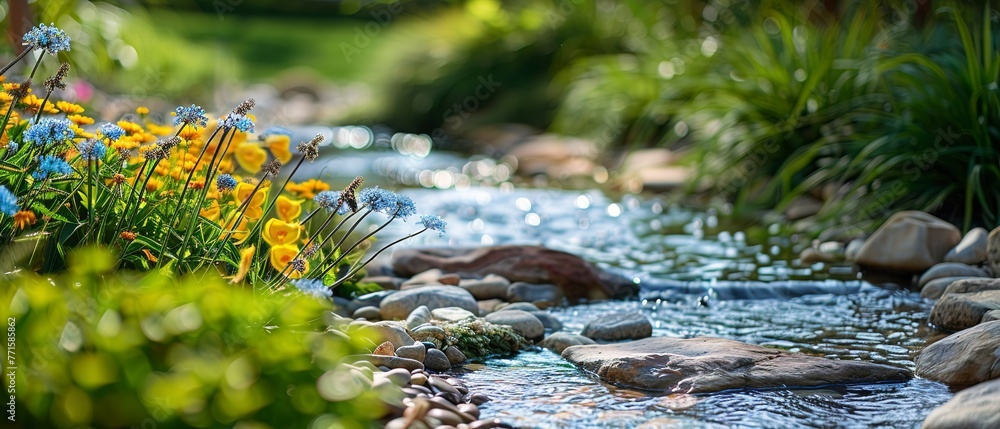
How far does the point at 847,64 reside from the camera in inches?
239

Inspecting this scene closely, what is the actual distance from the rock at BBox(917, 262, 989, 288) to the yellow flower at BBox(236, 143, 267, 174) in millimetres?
2702

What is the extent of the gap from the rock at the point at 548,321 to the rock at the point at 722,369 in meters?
0.59

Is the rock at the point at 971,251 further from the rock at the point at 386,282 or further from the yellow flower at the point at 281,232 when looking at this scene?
the yellow flower at the point at 281,232

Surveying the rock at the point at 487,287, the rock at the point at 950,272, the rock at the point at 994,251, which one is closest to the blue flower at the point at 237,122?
the rock at the point at 487,287

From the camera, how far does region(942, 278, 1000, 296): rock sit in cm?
371

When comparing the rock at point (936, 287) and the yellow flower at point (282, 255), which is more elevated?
the rock at point (936, 287)

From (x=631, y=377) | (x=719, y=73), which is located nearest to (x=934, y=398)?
(x=631, y=377)

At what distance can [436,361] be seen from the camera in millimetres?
3033

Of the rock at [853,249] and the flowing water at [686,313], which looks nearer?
the flowing water at [686,313]

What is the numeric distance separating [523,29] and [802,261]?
19.1 ft

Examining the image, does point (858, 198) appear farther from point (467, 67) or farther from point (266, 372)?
point (467, 67)

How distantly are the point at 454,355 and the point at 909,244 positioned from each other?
237cm

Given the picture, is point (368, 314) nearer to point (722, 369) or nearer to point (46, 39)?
point (722, 369)

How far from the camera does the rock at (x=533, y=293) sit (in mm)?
4152
